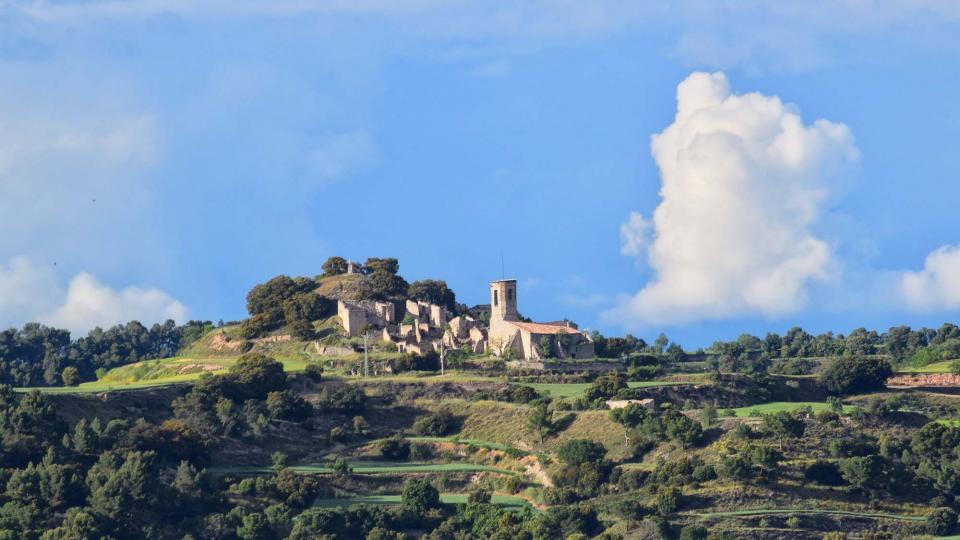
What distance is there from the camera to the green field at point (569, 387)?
332ft

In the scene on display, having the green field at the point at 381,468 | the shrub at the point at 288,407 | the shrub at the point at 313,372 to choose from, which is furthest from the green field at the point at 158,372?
the green field at the point at 381,468

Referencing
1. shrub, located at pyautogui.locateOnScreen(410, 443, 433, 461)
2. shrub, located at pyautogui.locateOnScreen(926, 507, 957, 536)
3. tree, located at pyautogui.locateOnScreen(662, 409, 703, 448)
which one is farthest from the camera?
shrub, located at pyautogui.locateOnScreen(410, 443, 433, 461)

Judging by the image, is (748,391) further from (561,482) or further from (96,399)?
(96,399)

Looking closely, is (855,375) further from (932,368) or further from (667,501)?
(667,501)

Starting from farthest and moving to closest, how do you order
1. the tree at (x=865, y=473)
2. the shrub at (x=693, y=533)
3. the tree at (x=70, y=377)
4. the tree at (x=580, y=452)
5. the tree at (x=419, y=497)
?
the tree at (x=70, y=377) < the tree at (x=580, y=452) < the tree at (x=419, y=497) < the tree at (x=865, y=473) < the shrub at (x=693, y=533)

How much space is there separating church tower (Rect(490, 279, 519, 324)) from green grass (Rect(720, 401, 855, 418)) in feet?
56.8

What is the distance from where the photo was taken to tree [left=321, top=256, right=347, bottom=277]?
126625mm

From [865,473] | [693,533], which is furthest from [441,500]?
[865,473]

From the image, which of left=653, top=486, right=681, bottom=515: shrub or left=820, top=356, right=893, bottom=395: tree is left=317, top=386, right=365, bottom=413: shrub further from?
left=820, top=356, right=893, bottom=395: tree

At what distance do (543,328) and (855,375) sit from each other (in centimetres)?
1789

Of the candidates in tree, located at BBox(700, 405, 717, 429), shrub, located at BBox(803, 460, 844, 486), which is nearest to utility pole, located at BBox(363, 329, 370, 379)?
tree, located at BBox(700, 405, 717, 429)

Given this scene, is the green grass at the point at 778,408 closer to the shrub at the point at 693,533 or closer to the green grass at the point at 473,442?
the green grass at the point at 473,442

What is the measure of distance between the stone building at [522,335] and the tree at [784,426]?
2263 cm

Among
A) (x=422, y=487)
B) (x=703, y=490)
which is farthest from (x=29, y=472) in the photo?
(x=703, y=490)
